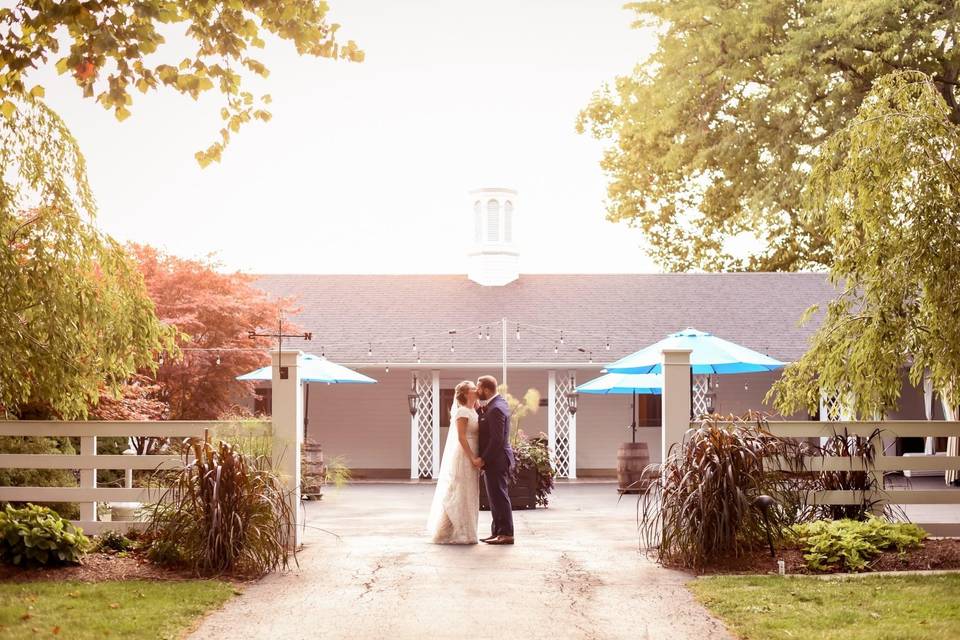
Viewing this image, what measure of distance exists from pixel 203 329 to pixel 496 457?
1159 centimetres

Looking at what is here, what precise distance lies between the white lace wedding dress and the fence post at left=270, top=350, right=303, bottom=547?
1.66 m

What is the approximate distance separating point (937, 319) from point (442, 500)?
5069 millimetres

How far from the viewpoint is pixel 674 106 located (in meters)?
22.4

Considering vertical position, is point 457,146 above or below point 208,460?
above

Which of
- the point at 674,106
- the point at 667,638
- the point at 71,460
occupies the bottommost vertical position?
the point at 667,638

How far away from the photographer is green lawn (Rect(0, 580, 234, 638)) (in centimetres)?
715

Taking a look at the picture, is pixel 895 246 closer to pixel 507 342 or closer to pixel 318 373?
pixel 318 373

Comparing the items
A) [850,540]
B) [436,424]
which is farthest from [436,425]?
[850,540]

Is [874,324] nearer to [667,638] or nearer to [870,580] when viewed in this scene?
[870,580]

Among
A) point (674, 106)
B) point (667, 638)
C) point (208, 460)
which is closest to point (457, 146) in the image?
point (674, 106)

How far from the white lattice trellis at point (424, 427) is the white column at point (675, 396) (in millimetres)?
15593

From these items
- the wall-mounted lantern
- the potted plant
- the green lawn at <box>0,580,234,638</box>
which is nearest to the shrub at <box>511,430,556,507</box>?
the potted plant

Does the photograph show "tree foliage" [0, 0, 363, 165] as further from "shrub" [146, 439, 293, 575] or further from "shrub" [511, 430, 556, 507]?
"shrub" [511, 430, 556, 507]

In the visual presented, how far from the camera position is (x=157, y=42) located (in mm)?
8242
